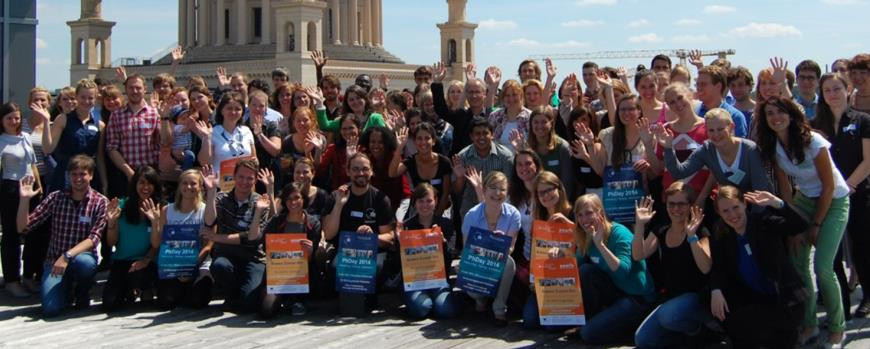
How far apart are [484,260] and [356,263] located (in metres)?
1.17

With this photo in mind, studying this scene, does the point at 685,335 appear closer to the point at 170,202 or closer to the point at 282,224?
the point at 282,224

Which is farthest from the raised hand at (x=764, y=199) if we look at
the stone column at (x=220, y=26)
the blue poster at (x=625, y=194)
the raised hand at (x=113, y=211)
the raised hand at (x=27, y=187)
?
the stone column at (x=220, y=26)

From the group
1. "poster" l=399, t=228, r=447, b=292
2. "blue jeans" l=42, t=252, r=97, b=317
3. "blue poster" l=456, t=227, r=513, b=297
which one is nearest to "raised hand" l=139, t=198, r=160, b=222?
"blue jeans" l=42, t=252, r=97, b=317

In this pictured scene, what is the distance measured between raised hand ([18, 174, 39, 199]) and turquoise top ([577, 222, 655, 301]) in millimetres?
5255

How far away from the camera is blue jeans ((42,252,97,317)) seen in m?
8.68

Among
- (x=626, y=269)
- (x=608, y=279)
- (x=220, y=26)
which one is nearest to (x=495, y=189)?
(x=608, y=279)

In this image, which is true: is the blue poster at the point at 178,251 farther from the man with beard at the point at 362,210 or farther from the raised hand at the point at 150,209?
the man with beard at the point at 362,210

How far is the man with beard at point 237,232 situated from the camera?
8742mm

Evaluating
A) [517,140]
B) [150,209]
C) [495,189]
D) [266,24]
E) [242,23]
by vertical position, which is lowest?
[150,209]

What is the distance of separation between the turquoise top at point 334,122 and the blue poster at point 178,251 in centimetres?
206

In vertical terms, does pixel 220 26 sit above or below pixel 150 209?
above

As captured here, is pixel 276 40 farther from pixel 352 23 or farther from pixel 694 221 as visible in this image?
pixel 694 221

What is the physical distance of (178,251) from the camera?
8.94 metres

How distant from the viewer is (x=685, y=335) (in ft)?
23.8
